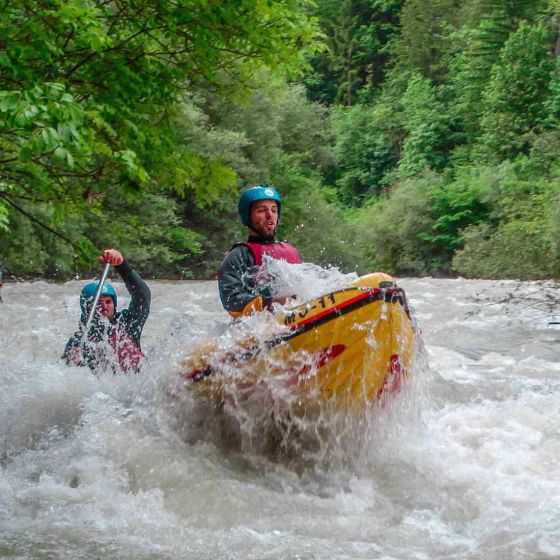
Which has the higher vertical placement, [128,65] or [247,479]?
[128,65]

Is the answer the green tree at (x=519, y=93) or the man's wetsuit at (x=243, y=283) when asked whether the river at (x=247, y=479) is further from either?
the green tree at (x=519, y=93)

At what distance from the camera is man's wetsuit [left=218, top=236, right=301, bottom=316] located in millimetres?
5359

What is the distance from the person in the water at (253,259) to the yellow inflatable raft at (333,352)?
302mm

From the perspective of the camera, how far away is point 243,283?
5.47 metres

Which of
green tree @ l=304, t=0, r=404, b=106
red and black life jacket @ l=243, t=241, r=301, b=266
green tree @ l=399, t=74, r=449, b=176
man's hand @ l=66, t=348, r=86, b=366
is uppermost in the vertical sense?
green tree @ l=304, t=0, r=404, b=106

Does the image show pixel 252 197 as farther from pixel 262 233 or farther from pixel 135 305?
pixel 135 305

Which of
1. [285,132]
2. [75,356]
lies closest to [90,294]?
[75,356]

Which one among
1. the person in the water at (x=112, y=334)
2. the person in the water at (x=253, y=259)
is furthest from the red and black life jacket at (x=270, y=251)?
the person in the water at (x=112, y=334)

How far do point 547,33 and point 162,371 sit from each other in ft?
120

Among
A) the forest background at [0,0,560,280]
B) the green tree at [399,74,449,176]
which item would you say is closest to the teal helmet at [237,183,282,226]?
the forest background at [0,0,560,280]

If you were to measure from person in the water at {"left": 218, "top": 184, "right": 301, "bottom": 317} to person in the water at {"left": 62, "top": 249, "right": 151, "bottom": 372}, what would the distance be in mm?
1080

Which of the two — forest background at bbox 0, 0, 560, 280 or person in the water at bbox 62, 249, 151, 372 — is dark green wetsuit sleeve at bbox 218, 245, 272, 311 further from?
person in the water at bbox 62, 249, 151, 372

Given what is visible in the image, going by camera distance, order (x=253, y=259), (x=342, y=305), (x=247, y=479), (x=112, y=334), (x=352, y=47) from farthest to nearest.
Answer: (x=352, y=47)
(x=112, y=334)
(x=253, y=259)
(x=247, y=479)
(x=342, y=305)

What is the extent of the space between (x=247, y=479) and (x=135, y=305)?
1916mm
